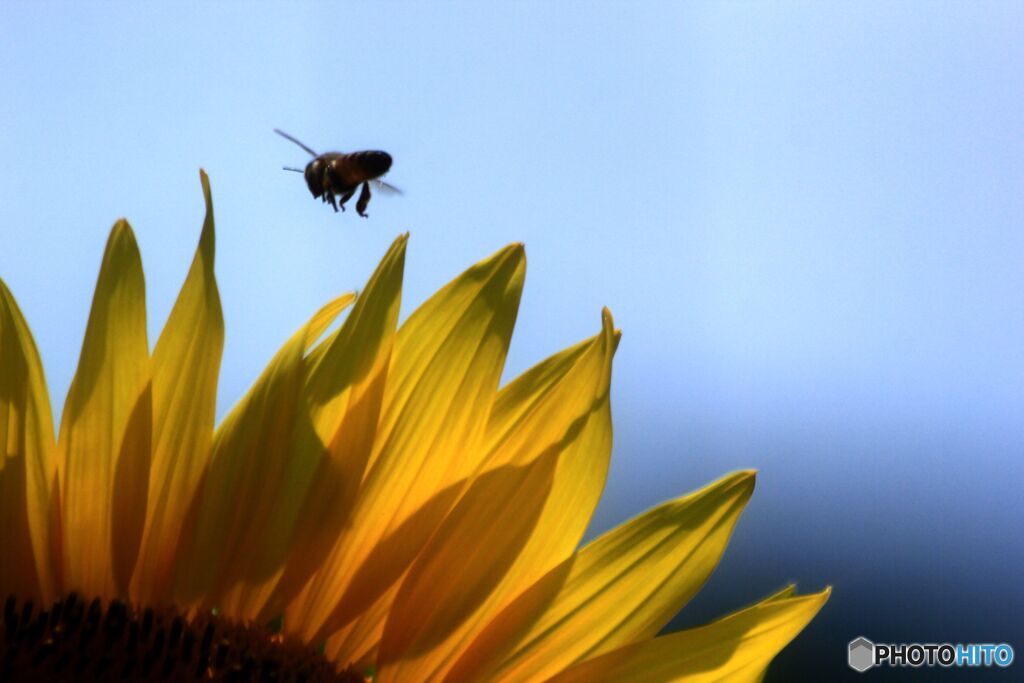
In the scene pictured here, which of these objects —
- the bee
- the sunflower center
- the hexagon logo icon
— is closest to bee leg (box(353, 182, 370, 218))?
the bee

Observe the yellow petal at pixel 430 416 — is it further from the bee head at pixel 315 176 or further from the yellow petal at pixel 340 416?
the bee head at pixel 315 176

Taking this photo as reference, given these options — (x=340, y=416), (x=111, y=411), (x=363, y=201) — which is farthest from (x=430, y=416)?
(x=363, y=201)

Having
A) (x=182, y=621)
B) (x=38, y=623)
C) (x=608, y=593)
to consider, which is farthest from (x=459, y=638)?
(x=38, y=623)

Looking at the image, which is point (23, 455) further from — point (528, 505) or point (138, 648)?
point (528, 505)

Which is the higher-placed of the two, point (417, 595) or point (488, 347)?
point (488, 347)

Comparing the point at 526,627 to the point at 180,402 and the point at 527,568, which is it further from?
the point at 180,402

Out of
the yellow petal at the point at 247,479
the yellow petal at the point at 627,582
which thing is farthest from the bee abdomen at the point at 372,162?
the yellow petal at the point at 627,582

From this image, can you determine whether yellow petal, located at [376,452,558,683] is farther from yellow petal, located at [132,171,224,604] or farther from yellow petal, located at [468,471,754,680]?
yellow petal, located at [132,171,224,604]
